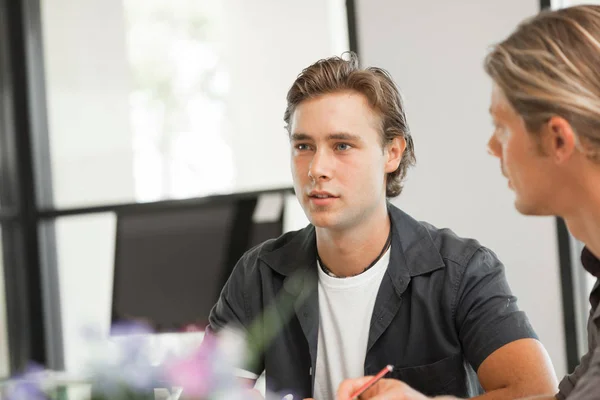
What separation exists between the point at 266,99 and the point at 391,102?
5.02 ft

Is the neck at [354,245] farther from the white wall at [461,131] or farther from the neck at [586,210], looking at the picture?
the white wall at [461,131]

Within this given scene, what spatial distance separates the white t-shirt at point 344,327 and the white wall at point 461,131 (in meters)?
1.14

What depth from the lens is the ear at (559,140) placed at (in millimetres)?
1046

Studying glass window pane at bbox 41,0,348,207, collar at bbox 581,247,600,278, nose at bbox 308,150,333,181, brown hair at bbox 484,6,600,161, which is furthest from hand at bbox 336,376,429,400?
glass window pane at bbox 41,0,348,207

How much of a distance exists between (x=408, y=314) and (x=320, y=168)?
0.37m

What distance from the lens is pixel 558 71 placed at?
105cm

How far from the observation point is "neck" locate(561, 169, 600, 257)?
1070 millimetres

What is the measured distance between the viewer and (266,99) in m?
3.37

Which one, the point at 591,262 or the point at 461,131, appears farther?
the point at 461,131

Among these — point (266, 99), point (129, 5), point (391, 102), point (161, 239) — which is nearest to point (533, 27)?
point (391, 102)

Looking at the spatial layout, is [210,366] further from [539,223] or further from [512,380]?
[539,223]

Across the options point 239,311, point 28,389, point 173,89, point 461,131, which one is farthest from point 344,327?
point 173,89

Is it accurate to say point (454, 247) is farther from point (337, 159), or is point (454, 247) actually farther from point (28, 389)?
point (28, 389)

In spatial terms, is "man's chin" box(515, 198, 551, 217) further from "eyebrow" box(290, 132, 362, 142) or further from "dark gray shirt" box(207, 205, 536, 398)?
"eyebrow" box(290, 132, 362, 142)
